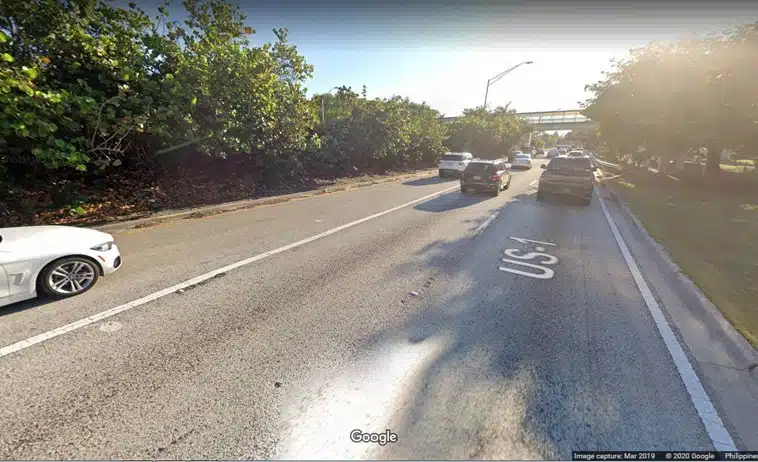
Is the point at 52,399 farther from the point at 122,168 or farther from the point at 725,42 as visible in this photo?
the point at 725,42

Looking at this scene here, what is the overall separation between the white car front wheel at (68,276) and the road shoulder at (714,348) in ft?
22.1

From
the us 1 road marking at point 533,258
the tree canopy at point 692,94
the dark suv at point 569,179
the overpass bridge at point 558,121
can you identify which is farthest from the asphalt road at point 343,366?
the overpass bridge at point 558,121

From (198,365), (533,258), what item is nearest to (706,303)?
(533,258)

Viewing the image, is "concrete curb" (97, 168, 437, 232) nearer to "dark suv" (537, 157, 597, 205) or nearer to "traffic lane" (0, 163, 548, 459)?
"traffic lane" (0, 163, 548, 459)

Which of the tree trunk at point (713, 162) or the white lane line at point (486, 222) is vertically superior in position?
the tree trunk at point (713, 162)

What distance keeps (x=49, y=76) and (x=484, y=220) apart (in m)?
11.2

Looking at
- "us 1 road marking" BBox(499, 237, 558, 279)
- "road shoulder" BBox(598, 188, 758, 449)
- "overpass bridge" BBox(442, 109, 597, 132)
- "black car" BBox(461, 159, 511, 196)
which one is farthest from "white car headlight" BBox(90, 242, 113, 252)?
"overpass bridge" BBox(442, 109, 597, 132)

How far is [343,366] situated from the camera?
2.86 m

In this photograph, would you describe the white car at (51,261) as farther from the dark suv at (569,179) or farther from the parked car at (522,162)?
the parked car at (522,162)

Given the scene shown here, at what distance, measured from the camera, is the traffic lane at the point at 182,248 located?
141 inches

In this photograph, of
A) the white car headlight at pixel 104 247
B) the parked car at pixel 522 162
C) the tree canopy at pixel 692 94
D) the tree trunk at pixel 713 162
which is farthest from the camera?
the parked car at pixel 522 162

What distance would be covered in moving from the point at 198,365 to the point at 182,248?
398 centimetres

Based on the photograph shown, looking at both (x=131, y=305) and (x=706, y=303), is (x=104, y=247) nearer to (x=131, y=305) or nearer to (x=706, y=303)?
(x=131, y=305)

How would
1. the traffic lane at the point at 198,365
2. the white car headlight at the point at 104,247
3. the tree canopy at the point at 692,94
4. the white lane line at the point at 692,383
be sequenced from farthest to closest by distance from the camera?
the tree canopy at the point at 692,94, the white car headlight at the point at 104,247, the white lane line at the point at 692,383, the traffic lane at the point at 198,365
